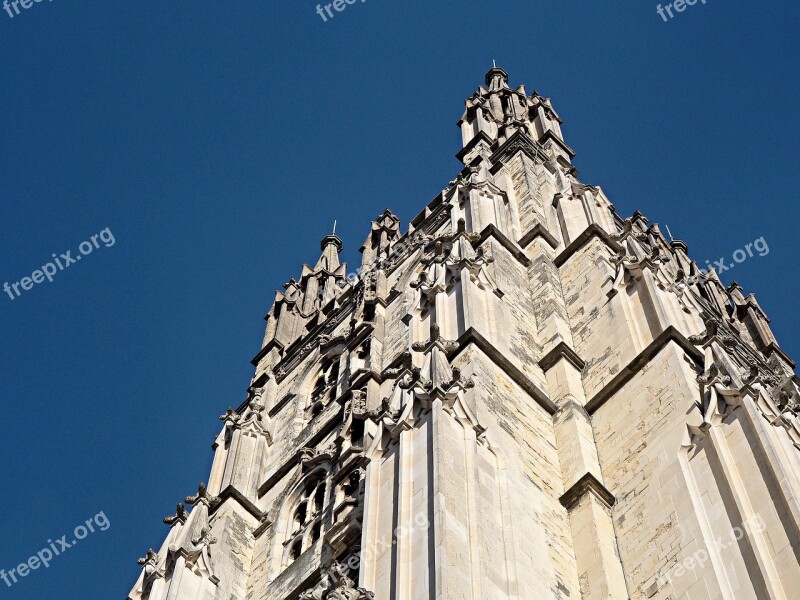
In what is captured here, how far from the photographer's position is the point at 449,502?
A: 55.6 feet

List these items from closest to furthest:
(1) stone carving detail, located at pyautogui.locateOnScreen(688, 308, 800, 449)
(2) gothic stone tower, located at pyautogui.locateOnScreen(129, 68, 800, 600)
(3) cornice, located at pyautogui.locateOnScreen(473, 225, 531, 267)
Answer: (2) gothic stone tower, located at pyautogui.locateOnScreen(129, 68, 800, 600), (1) stone carving detail, located at pyautogui.locateOnScreen(688, 308, 800, 449), (3) cornice, located at pyautogui.locateOnScreen(473, 225, 531, 267)

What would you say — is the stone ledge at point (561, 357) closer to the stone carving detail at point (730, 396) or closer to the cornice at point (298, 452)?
the stone carving detail at point (730, 396)

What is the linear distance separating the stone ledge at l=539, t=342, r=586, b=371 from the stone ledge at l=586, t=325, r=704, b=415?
5.44ft

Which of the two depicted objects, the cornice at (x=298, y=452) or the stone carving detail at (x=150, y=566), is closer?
the stone carving detail at (x=150, y=566)

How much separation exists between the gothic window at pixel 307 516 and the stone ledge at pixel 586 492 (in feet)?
20.1

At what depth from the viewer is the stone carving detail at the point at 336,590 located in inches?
635

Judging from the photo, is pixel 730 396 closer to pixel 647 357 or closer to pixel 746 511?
pixel 746 511

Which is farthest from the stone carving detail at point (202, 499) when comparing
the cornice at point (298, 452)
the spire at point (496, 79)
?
the spire at point (496, 79)

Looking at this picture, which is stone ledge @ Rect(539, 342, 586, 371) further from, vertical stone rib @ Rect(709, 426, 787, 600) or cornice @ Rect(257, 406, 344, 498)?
cornice @ Rect(257, 406, 344, 498)

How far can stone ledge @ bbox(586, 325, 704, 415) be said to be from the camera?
72.5 feet

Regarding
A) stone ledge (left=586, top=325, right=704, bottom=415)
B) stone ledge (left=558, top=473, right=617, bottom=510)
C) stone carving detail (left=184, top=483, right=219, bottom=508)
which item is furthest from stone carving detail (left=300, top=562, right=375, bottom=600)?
stone carving detail (left=184, top=483, right=219, bottom=508)

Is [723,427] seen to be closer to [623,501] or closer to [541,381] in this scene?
[623,501]

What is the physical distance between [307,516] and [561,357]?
19.0 ft

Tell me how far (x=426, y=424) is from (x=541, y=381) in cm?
502
